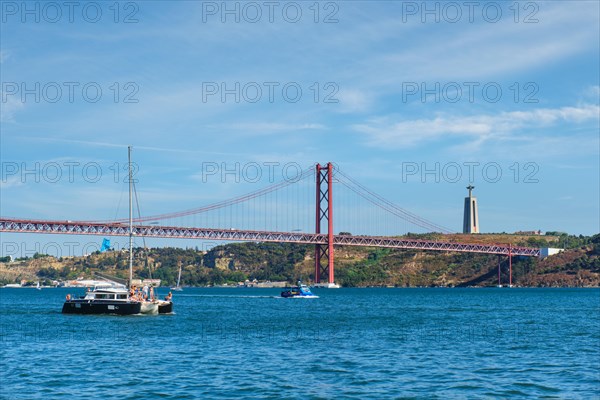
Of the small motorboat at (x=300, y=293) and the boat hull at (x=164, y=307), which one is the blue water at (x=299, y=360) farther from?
the small motorboat at (x=300, y=293)

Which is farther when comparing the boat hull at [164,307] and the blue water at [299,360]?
the boat hull at [164,307]

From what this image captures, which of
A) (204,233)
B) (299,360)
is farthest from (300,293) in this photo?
(299,360)

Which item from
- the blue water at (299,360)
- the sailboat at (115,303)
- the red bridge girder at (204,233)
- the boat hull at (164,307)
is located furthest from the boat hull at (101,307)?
the red bridge girder at (204,233)

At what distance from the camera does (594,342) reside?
137 ft

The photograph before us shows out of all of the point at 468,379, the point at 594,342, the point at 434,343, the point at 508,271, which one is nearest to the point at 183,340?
the point at 434,343

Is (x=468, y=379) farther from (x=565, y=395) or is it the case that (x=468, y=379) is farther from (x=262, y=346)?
(x=262, y=346)

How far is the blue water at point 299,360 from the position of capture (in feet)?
86.7

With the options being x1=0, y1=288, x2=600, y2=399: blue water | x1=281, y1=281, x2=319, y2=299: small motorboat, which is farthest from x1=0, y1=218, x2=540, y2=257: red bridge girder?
x1=0, y1=288, x2=600, y2=399: blue water

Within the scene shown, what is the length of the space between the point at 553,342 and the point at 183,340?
1996 cm

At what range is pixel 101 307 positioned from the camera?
63.0m

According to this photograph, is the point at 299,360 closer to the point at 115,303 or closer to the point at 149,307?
the point at 149,307

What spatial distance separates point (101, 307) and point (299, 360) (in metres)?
33.5

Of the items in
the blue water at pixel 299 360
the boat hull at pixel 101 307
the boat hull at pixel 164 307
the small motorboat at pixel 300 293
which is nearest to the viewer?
the blue water at pixel 299 360

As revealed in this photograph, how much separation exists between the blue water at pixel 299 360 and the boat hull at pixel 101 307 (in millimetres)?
5850
